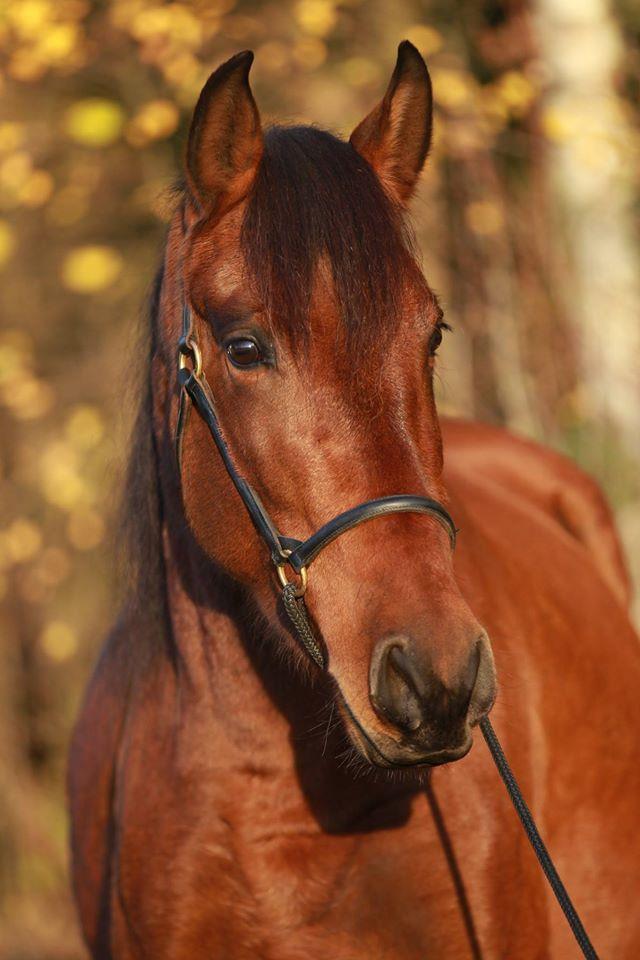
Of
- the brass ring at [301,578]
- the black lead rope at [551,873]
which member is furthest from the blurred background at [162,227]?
the black lead rope at [551,873]

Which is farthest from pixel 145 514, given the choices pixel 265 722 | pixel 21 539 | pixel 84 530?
pixel 21 539

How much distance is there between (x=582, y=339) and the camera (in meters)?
6.81

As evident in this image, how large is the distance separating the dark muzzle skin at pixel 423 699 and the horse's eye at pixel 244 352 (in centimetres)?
66

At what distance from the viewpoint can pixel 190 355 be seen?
2467 millimetres

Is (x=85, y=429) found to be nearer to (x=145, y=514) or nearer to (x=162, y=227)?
(x=162, y=227)

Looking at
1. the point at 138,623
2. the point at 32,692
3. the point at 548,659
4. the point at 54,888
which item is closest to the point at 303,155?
the point at 138,623

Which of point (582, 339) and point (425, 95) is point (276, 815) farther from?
point (582, 339)

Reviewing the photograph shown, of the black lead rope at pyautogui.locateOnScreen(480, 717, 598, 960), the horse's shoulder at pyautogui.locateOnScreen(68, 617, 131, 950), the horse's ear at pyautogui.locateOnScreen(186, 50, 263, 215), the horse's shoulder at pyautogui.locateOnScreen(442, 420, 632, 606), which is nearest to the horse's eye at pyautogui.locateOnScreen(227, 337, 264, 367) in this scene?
the horse's ear at pyautogui.locateOnScreen(186, 50, 263, 215)

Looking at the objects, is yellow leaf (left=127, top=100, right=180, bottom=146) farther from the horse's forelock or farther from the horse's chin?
the horse's chin

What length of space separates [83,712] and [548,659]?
1.49 meters

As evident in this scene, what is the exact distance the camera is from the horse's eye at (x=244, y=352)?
2.28 m

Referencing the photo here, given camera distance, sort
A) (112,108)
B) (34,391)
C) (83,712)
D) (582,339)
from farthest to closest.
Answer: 1. (34,391)
2. (582,339)
3. (112,108)
4. (83,712)

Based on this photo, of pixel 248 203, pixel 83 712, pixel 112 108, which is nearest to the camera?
pixel 248 203

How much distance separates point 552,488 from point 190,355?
2212 millimetres
